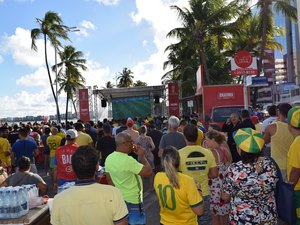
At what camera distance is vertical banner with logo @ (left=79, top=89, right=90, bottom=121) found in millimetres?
24078

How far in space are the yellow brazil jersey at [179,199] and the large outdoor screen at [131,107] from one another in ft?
92.4

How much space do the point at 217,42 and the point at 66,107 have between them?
21.4 m

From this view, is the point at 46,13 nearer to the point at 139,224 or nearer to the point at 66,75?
the point at 66,75

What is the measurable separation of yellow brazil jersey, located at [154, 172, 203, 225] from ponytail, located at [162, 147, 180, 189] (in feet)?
0.17

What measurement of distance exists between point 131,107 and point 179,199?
1130 inches

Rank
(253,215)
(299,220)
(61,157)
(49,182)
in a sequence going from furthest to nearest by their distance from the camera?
(49,182), (61,157), (299,220), (253,215)

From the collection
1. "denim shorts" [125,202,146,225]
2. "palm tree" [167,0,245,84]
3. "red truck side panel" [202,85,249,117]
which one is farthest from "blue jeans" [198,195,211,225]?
"palm tree" [167,0,245,84]

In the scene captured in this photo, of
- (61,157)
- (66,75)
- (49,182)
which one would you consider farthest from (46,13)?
(61,157)

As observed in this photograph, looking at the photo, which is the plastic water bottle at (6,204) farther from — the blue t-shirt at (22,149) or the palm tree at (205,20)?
the palm tree at (205,20)

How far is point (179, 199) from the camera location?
11.4ft

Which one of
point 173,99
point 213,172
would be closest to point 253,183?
point 213,172

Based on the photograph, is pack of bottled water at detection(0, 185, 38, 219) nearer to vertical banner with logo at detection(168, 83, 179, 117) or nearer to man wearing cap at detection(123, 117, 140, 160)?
man wearing cap at detection(123, 117, 140, 160)

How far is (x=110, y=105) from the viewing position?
32.2 meters

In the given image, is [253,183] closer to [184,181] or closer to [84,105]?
[184,181]
